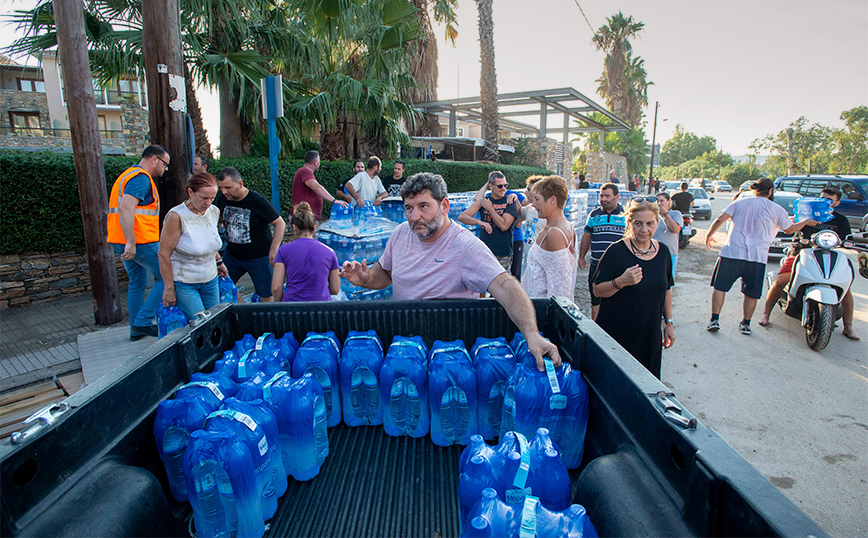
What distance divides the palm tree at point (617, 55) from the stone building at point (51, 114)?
3587cm

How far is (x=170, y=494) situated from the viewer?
1.83 metres

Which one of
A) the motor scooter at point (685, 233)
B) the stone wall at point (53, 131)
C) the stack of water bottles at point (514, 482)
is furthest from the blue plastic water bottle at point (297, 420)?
the motor scooter at point (685, 233)

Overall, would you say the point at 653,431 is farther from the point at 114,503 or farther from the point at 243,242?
the point at 243,242

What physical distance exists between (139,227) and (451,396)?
3743mm

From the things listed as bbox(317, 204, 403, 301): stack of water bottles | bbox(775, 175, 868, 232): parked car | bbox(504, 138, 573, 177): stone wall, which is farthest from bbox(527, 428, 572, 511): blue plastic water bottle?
bbox(504, 138, 573, 177): stone wall

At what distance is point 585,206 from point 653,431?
11221mm

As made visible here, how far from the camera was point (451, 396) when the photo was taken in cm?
217

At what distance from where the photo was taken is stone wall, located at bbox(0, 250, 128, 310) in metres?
6.04

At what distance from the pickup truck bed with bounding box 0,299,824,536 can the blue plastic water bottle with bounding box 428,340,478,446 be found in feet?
0.30

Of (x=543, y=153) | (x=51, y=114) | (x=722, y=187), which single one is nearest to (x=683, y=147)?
(x=722, y=187)

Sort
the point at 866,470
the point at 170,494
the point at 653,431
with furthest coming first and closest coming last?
the point at 866,470
the point at 170,494
the point at 653,431

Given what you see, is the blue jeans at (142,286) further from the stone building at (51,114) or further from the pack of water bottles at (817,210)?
the pack of water bottles at (817,210)

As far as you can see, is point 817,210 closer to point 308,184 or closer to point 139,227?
point 308,184

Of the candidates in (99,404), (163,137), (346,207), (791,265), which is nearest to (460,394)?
(99,404)
